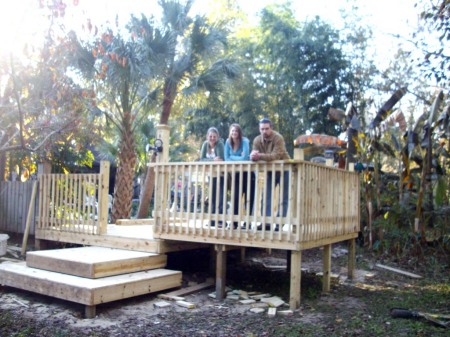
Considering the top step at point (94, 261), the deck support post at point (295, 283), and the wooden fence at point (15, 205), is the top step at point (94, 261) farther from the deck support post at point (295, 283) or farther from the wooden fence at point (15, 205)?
the wooden fence at point (15, 205)

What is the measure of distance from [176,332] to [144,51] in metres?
7.93

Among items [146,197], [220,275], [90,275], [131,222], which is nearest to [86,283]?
[90,275]

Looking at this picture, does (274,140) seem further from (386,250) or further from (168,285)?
(386,250)

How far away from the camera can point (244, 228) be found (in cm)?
645

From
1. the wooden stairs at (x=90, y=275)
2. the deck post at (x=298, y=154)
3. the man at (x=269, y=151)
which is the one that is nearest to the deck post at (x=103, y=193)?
the wooden stairs at (x=90, y=275)

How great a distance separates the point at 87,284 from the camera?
213 inches

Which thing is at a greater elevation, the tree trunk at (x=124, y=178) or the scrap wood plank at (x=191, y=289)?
the tree trunk at (x=124, y=178)

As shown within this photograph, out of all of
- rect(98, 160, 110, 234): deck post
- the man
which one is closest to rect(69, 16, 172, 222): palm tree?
rect(98, 160, 110, 234): deck post

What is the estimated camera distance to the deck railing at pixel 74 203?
24.9 feet

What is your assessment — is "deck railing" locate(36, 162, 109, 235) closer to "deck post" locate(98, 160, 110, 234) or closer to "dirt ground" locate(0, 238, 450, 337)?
"deck post" locate(98, 160, 110, 234)

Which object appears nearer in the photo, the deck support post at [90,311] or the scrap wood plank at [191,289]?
the deck support post at [90,311]

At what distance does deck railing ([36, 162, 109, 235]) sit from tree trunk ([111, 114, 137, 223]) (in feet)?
8.80

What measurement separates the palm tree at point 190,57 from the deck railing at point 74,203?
4096 millimetres

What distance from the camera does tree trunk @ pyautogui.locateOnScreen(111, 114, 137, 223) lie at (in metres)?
11.9
